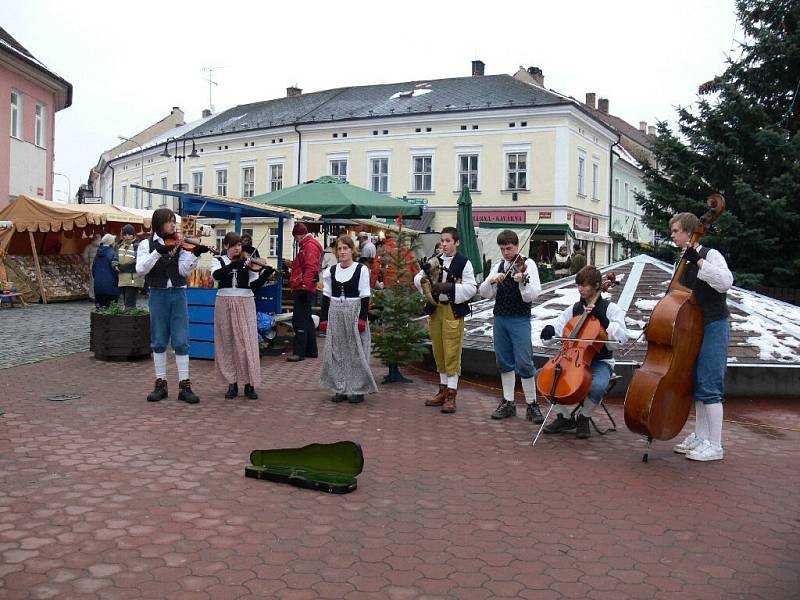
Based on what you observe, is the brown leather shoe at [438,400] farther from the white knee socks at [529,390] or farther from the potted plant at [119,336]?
the potted plant at [119,336]

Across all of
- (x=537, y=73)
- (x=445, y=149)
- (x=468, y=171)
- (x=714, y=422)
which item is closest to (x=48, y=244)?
(x=445, y=149)

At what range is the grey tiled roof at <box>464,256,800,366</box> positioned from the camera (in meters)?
8.80

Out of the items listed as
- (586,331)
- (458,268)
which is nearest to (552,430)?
(586,331)

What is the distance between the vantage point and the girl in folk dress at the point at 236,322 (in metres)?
8.04

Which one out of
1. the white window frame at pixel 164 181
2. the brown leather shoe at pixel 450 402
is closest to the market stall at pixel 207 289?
the brown leather shoe at pixel 450 402

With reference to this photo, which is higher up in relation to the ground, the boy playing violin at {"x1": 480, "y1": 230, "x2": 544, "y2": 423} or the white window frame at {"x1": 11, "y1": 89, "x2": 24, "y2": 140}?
the white window frame at {"x1": 11, "y1": 89, "x2": 24, "y2": 140}

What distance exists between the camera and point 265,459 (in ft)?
17.4

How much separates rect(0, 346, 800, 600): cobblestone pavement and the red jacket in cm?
345

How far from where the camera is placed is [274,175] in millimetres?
39938

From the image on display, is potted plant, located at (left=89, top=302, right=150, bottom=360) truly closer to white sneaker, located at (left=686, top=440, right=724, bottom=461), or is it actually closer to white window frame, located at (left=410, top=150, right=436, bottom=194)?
white sneaker, located at (left=686, top=440, right=724, bottom=461)

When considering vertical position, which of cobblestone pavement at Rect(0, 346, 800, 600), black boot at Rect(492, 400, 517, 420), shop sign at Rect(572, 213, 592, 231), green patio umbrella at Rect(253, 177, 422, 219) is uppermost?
shop sign at Rect(572, 213, 592, 231)

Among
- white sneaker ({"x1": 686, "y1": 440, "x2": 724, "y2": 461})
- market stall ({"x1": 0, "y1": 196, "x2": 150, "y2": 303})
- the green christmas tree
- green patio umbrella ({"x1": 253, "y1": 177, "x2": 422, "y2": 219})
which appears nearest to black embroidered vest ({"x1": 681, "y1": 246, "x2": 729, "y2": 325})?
white sneaker ({"x1": 686, "y1": 440, "x2": 724, "y2": 461})

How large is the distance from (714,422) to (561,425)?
1364mm

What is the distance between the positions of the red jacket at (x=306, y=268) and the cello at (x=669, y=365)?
5.84 m
